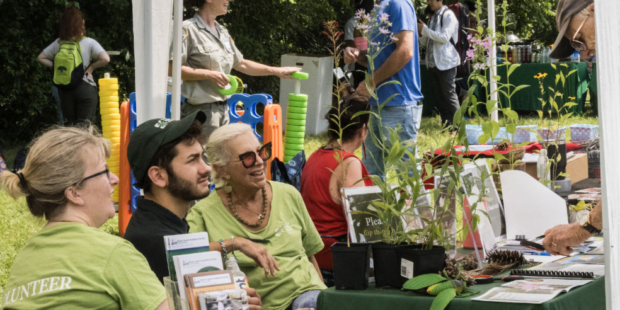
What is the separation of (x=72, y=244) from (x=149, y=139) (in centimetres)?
72

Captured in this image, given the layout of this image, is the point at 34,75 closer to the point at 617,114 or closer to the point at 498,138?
the point at 498,138

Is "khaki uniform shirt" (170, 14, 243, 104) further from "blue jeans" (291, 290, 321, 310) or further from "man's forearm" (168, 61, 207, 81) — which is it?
"blue jeans" (291, 290, 321, 310)

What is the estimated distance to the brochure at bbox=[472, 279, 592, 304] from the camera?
1.89 metres

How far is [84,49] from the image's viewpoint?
25.1 ft

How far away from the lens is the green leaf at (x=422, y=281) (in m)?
1.97

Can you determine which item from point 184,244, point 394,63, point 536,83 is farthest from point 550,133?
point 536,83

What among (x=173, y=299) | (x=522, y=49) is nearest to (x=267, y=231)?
(x=173, y=299)

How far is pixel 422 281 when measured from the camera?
198 cm

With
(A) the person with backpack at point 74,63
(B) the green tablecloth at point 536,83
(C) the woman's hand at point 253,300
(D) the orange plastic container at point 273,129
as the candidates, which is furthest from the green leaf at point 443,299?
(B) the green tablecloth at point 536,83

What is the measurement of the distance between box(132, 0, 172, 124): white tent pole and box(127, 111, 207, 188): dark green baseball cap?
0.59 m

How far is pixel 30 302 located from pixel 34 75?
9345mm

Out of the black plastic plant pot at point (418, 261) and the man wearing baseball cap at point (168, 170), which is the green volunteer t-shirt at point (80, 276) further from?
the black plastic plant pot at point (418, 261)

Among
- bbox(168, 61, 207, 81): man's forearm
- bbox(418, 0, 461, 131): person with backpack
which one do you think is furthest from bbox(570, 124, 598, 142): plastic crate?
bbox(418, 0, 461, 131): person with backpack

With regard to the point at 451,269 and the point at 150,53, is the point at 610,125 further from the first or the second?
the point at 150,53
